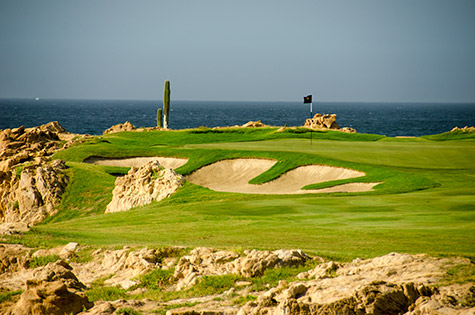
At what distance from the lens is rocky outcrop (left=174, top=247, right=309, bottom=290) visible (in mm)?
12695

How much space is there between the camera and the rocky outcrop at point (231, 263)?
12695 millimetres

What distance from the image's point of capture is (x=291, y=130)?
55.2m

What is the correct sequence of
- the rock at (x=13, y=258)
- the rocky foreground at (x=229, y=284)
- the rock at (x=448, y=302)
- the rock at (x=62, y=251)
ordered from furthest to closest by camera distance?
the rock at (x=62, y=251)
the rock at (x=13, y=258)
the rocky foreground at (x=229, y=284)
the rock at (x=448, y=302)

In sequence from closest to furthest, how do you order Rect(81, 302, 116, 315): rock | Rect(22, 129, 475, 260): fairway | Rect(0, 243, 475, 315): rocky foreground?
Rect(0, 243, 475, 315): rocky foreground, Rect(81, 302, 116, 315): rock, Rect(22, 129, 475, 260): fairway

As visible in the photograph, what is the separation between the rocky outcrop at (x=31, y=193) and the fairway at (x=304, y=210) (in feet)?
3.07

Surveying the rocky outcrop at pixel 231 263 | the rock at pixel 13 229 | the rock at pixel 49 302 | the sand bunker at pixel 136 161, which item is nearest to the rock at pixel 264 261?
the rocky outcrop at pixel 231 263

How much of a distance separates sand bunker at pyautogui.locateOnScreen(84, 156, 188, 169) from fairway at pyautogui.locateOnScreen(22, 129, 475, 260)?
0.54 metres

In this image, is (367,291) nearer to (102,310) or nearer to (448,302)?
(448,302)

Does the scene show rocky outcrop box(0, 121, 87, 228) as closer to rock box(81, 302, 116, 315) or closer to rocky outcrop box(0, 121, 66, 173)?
rocky outcrop box(0, 121, 66, 173)

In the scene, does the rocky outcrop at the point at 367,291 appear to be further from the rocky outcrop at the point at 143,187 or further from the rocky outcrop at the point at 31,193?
the rocky outcrop at the point at 31,193

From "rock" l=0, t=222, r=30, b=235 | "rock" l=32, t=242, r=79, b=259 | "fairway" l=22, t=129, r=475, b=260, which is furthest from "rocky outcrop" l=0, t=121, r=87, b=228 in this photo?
"rock" l=32, t=242, r=79, b=259

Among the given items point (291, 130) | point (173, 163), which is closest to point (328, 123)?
point (291, 130)

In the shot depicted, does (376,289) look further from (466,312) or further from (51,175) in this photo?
(51,175)

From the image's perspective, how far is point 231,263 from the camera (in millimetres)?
13195
